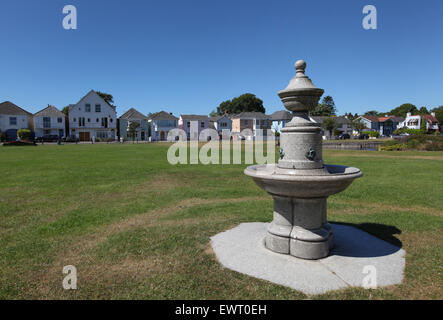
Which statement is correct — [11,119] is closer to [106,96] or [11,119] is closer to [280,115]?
[106,96]

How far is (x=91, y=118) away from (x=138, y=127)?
11584mm

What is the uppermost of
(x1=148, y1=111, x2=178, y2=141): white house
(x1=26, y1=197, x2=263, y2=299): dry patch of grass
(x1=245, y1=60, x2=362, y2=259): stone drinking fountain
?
(x1=148, y1=111, x2=178, y2=141): white house

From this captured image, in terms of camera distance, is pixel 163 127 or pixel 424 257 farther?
pixel 163 127

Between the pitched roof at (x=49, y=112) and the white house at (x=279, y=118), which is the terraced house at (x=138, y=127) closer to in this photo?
the pitched roof at (x=49, y=112)

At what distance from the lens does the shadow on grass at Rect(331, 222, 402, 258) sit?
479 centimetres

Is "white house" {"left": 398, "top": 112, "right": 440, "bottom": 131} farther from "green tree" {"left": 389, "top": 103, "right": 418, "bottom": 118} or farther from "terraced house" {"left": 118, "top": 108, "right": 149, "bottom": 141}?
"terraced house" {"left": 118, "top": 108, "right": 149, "bottom": 141}

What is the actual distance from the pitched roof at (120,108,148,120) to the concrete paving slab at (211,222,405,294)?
72.2 metres

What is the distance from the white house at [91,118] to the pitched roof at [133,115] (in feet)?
17.1

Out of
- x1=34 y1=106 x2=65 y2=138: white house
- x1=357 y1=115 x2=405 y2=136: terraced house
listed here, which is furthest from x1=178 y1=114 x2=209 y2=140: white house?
x1=357 y1=115 x2=405 y2=136: terraced house

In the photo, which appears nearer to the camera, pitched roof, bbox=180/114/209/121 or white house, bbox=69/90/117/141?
white house, bbox=69/90/117/141

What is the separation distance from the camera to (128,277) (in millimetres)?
4051

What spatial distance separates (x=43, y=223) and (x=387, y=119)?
369 ft

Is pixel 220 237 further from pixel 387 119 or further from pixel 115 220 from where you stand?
pixel 387 119
